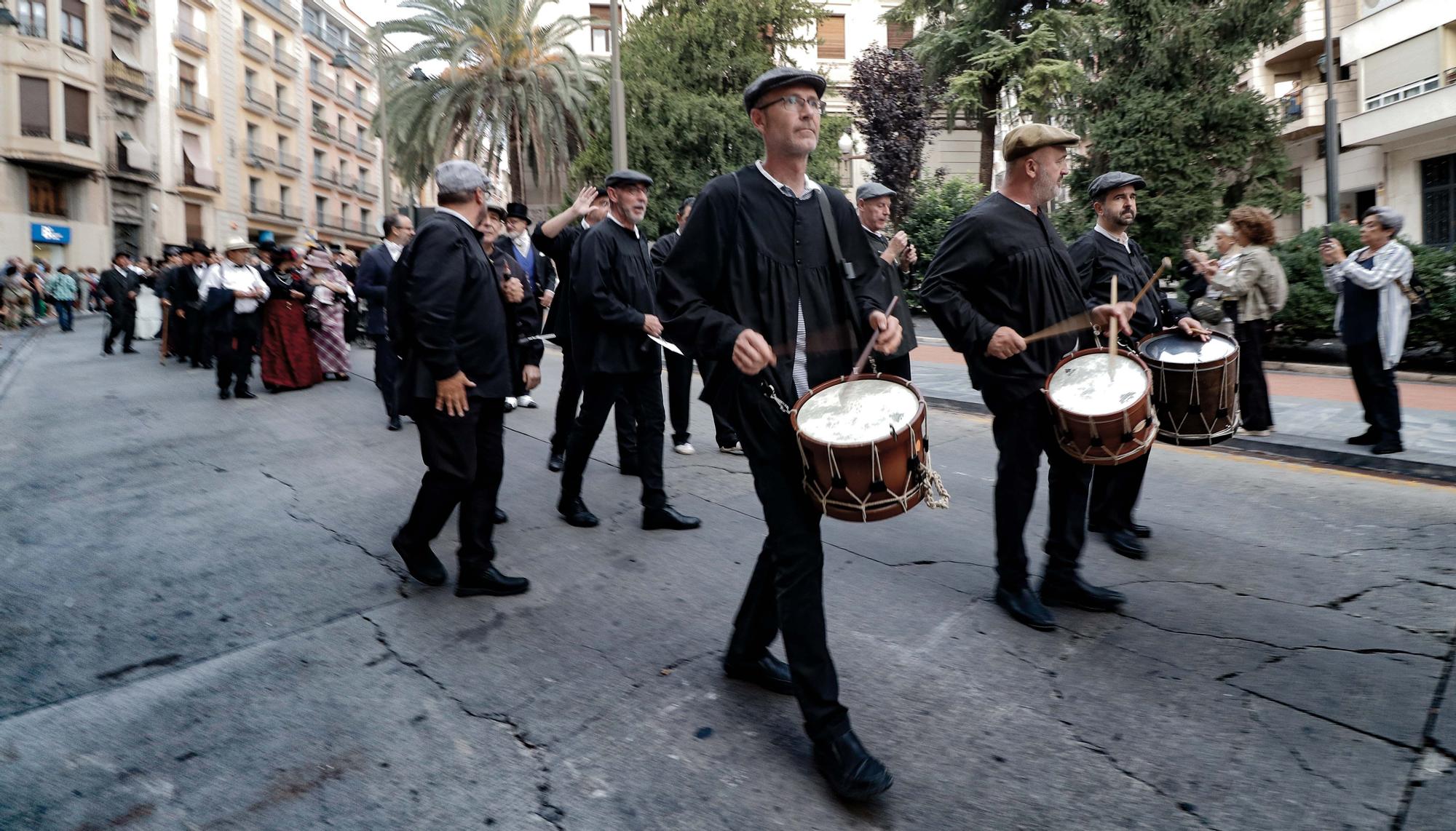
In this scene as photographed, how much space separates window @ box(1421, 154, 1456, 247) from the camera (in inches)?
947

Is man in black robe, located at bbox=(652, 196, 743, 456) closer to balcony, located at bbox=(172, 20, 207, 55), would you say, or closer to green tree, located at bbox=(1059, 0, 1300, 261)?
green tree, located at bbox=(1059, 0, 1300, 261)

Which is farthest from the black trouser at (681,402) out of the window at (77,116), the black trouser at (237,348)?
the window at (77,116)

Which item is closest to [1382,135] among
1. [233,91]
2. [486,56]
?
[486,56]

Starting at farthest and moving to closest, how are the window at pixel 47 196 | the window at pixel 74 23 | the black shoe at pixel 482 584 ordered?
the window at pixel 74 23 < the window at pixel 47 196 < the black shoe at pixel 482 584

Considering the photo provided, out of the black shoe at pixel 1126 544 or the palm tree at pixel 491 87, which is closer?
the black shoe at pixel 1126 544

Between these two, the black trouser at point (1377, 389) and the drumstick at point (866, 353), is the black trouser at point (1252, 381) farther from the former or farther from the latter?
the drumstick at point (866, 353)

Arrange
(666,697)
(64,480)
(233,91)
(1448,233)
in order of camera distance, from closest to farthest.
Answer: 1. (666,697)
2. (64,480)
3. (1448,233)
4. (233,91)

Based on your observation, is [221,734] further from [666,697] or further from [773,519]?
[773,519]

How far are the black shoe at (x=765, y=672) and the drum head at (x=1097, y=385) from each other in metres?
1.45

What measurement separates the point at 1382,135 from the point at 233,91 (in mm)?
45392

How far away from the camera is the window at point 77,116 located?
121 feet

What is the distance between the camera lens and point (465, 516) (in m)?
4.46

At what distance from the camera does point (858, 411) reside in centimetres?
287

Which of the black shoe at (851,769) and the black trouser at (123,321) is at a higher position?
the black trouser at (123,321)
